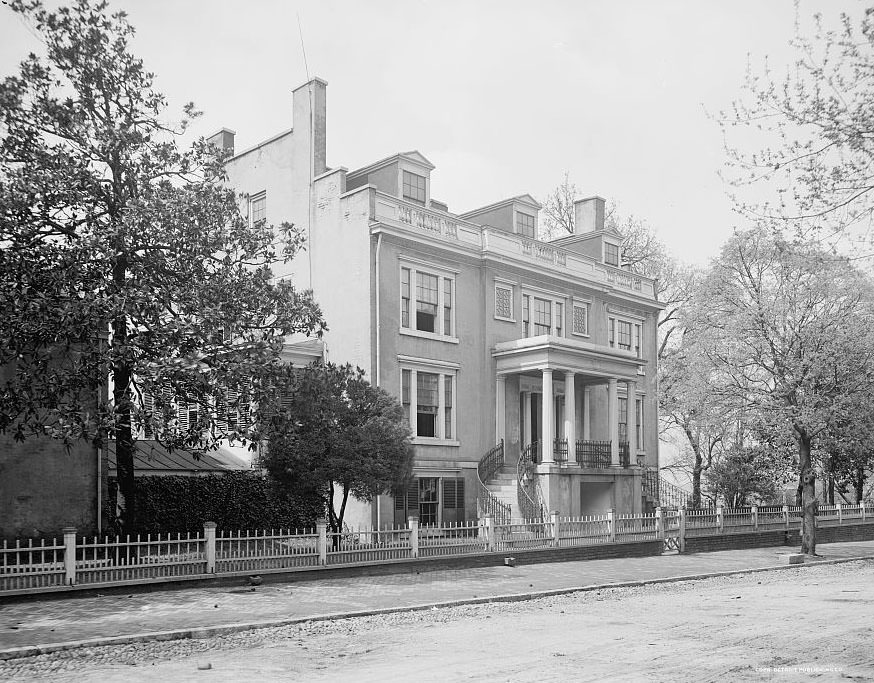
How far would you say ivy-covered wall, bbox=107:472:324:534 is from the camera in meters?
23.0

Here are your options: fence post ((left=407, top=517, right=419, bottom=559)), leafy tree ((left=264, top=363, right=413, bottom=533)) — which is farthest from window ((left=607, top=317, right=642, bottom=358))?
fence post ((left=407, top=517, right=419, bottom=559))

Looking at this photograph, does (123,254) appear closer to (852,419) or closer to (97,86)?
(97,86)

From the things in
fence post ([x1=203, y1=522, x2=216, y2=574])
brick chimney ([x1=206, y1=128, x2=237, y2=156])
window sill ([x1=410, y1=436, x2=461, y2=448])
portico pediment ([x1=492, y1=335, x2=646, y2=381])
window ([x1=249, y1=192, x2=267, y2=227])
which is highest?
brick chimney ([x1=206, y1=128, x2=237, y2=156])

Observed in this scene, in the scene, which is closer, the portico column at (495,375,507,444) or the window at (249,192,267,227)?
the portico column at (495,375,507,444)

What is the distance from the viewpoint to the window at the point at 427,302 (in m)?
27.6

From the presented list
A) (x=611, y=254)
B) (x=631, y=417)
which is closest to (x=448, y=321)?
(x=631, y=417)

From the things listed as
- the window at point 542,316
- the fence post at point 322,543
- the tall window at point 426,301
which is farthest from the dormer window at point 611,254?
the fence post at point 322,543

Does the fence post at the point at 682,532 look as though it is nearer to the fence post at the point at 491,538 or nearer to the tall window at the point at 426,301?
the fence post at the point at 491,538

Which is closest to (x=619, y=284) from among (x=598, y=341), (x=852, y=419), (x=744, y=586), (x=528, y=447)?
(x=598, y=341)

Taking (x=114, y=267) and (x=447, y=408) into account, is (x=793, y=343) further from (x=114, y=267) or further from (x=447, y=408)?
(x=114, y=267)

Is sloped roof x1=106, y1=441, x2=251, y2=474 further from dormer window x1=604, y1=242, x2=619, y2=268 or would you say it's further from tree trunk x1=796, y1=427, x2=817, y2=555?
dormer window x1=604, y1=242, x2=619, y2=268

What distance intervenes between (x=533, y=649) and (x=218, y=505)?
625 inches

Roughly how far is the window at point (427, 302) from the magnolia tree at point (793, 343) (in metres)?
7.75

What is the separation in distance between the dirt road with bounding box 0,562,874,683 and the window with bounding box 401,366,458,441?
43.8 ft
